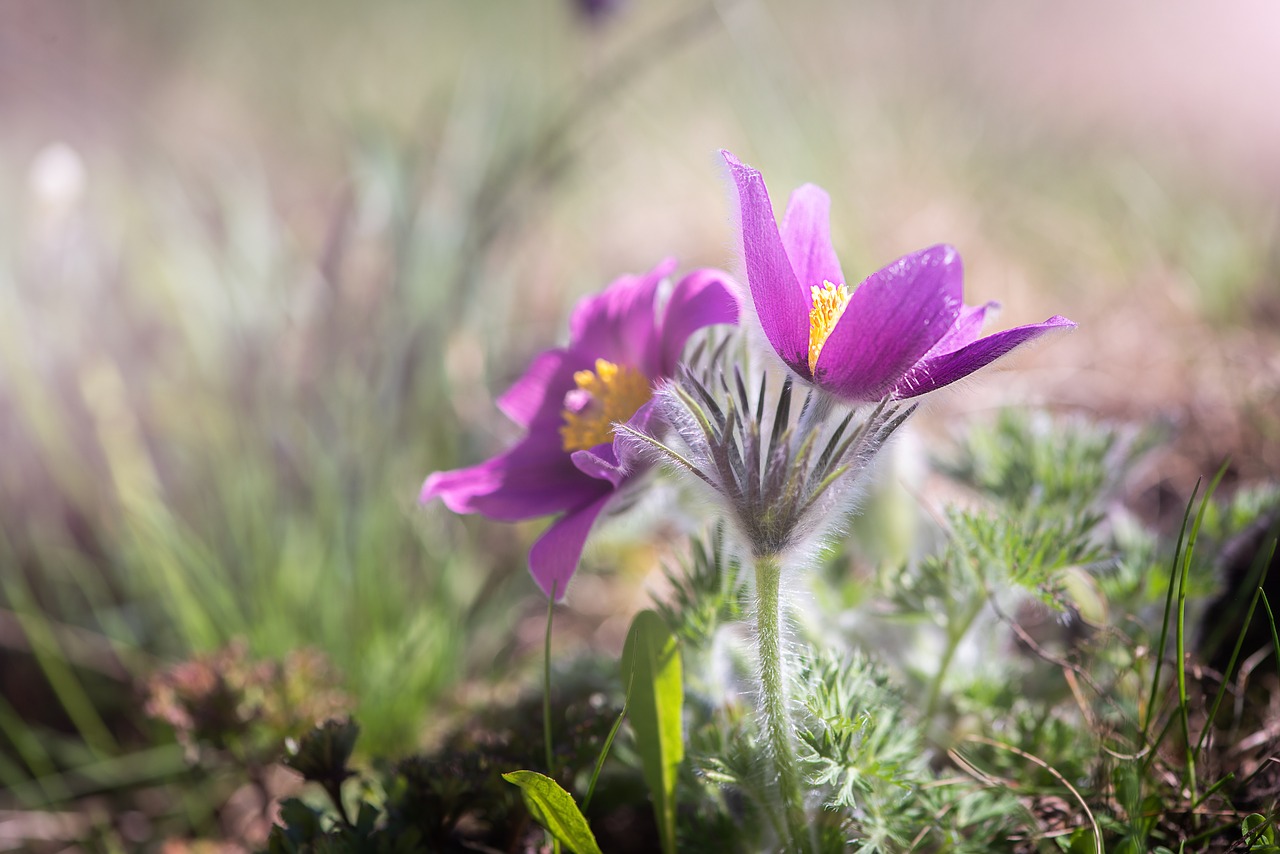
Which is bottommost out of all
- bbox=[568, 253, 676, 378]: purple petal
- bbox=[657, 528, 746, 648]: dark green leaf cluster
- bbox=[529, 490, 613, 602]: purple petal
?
bbox=[657, 528, 746, 648]: dark green leaf cluster

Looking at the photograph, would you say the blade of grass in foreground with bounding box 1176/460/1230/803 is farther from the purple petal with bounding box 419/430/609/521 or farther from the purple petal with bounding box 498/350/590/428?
the purple petal with bounding box 498/350/590/428

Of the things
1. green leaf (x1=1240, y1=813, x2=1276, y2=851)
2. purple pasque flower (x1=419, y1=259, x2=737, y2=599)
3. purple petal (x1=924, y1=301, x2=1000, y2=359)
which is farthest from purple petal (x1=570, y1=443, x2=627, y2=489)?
green leaf (x1=1240, y1=813, x2=1276, y2=851)

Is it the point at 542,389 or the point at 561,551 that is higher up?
the point at 542,389

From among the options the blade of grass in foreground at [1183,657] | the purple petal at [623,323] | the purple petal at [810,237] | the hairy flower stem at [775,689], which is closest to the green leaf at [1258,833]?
the blade of grass in foreground at [1183,657]

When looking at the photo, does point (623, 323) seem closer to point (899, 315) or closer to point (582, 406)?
point (582, 406)

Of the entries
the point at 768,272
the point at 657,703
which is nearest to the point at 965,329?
the point at 768,272

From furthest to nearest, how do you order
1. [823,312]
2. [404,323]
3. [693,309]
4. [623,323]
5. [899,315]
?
[404,323] → [623,323] → [693,309] → [823,312] → [899,315]

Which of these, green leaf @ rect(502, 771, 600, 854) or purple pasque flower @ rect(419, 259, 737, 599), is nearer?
green leaf @ rect(502, 771, 600, 854)
